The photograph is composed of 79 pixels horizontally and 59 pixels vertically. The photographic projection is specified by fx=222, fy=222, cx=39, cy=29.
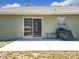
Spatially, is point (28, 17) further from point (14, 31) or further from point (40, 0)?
point (40, 0)

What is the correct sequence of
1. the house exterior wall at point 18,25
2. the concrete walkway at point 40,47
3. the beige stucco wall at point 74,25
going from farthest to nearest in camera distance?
the beige stucco wall at point 74,25
the house exterior wall at point 18,25
the concrete walkway at point 40,47

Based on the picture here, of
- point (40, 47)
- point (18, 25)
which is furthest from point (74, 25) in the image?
point (40, 47)

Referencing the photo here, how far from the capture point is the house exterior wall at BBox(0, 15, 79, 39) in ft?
74.3

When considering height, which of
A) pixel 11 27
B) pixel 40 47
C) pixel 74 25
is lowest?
pixel 40 47

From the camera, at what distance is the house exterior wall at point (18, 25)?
74.3 feet

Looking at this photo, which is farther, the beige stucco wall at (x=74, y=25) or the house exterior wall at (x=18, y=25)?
the beige stucco wall at (x=74, y=25)

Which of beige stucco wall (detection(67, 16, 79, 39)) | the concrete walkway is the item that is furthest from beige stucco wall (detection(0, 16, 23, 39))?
the concrete walkway

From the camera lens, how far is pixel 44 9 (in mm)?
22203

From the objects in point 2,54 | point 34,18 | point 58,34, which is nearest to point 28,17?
point 34,18

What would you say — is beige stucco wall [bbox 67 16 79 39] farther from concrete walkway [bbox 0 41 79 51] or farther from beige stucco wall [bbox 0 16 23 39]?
concrete walkway [bbox 0 41 79 51]

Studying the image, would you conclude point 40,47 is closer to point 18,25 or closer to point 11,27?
point 18,25

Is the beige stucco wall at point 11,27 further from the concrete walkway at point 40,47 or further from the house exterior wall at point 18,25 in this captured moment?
the concrete walkway at point 40,47

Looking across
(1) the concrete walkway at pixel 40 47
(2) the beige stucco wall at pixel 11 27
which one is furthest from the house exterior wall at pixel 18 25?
(1) the concrete walkway at pixel 40 47

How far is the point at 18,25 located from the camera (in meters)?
22.7
